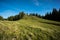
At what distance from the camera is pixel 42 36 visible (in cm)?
3072

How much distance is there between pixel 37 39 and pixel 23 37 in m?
4.12

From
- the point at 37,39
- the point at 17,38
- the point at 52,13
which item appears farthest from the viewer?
the point at 52,13

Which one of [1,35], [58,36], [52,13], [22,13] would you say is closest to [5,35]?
[1,35]

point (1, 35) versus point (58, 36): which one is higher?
point (1, 35)

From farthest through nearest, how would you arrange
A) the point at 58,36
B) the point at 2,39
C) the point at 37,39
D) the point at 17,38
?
1. the point at 58,36
2. the point at 37,39
3. the point at 17,38
4. the point at 2,39

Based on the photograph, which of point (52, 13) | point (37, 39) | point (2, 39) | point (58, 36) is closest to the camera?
point (2, 39)

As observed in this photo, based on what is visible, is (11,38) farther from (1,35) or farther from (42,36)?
(42,36)

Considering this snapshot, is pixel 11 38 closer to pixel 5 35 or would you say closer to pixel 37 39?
pixel 5 35

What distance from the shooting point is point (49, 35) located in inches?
1262

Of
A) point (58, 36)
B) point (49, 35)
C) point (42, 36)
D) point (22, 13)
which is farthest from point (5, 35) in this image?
point (22, 13)

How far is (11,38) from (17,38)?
171cm

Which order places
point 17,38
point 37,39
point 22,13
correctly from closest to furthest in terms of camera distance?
point 17,38 < point 37,39 < point 22,13

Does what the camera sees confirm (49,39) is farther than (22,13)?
No

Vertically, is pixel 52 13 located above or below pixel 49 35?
above
